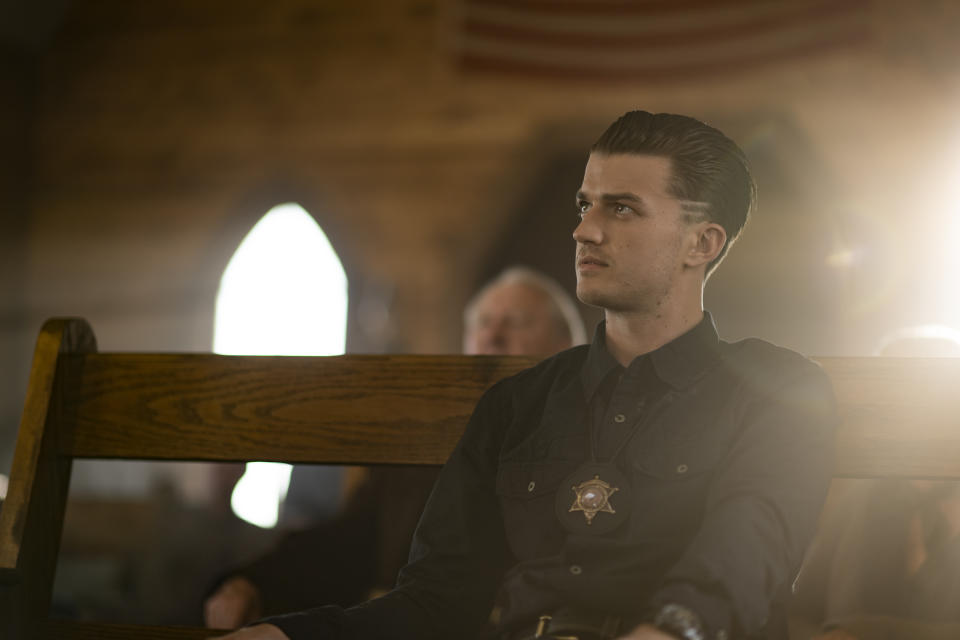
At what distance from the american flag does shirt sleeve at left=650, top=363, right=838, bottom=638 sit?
4840 mm

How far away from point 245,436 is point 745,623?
0.83 metres

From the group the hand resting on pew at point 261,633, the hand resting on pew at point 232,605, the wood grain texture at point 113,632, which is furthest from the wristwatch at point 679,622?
the hand resting on pew at point 232,605

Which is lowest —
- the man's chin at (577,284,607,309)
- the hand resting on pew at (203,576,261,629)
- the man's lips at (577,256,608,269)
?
the hand resting on pew at (203,576,261,629)

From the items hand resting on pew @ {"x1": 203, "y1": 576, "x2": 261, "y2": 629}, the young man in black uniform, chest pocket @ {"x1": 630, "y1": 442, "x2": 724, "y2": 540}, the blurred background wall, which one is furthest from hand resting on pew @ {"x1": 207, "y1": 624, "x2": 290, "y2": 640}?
the blurred background wall

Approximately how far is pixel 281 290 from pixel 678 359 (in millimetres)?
5532

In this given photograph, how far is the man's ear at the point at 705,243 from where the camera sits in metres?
1.30

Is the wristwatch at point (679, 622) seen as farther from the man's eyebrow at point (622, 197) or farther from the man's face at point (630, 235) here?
the man's eyebrow at point (622, 197)

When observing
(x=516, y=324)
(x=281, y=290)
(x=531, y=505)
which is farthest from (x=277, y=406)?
(x=281, y=290)

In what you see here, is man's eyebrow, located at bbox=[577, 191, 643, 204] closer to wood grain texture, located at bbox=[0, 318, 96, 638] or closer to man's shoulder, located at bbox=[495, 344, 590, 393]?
man's shoulder, located at bbox=[495, 344, 590, 393]

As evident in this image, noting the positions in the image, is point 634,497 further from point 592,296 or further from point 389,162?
point 389,162

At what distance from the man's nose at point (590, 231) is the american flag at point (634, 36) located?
4810 millimetres

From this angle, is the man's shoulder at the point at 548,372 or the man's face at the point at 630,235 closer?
the man's face at the point at 630,235

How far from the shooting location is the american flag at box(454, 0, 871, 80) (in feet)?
18.5

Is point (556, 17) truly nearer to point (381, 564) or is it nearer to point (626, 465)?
point (381, 564)
